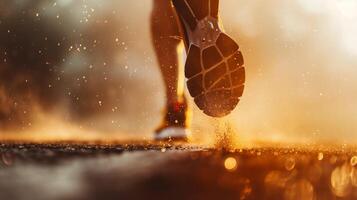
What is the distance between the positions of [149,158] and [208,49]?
1040 mm

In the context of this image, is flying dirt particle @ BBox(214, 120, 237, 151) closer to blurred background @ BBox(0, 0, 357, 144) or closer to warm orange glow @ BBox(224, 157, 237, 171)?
warm orange glow @ BBox(224, 157, 237, 171)

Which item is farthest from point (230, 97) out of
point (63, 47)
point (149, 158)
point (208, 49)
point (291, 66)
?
point (63, 47)

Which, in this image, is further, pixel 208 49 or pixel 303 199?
pixel 208 49

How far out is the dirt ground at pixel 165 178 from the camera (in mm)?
1229

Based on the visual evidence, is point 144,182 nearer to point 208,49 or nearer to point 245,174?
point 245,174

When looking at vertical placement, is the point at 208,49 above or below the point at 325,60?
below

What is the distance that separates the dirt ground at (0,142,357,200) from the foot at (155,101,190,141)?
0.92m

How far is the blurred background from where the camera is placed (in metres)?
4.18

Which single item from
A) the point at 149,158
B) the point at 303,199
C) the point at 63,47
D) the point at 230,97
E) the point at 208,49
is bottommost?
the point at 303,199

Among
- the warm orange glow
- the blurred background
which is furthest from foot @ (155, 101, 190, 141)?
the blurred background

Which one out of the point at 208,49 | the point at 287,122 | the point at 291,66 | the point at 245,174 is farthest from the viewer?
the point at 291,66

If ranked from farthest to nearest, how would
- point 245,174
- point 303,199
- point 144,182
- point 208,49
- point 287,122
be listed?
point 287,122 < point 208,49 < point 245,174 < point 303,199 < point 144,182

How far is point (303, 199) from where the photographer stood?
1.41m

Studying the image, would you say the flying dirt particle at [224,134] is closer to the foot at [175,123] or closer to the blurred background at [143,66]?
the foot at [175,123]
